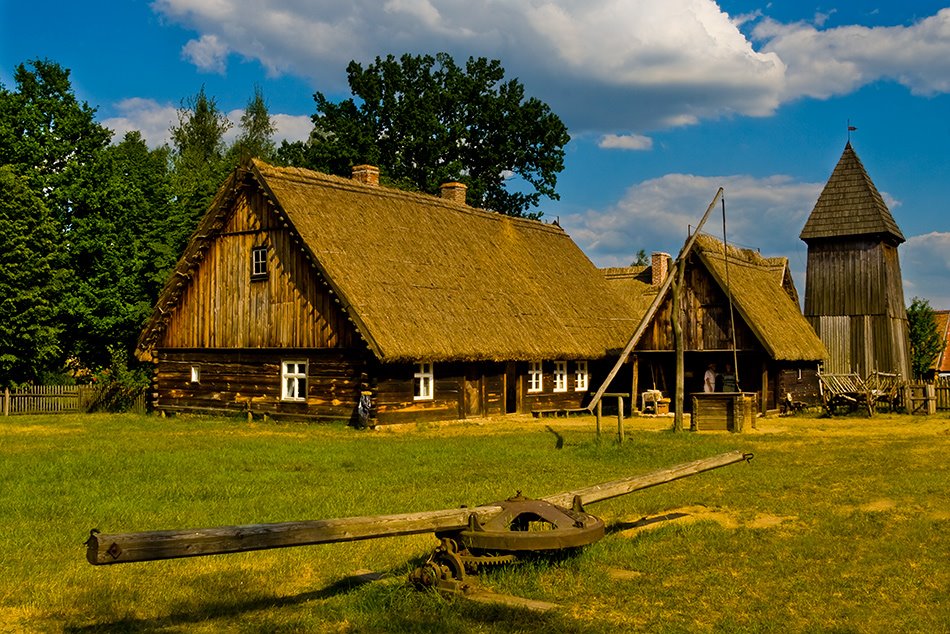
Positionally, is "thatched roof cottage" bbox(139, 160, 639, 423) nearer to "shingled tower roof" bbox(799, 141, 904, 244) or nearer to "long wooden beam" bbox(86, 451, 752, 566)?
"shingled tower roof" bbox(799, 141, 904, 244)

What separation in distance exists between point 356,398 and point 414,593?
19.3 m

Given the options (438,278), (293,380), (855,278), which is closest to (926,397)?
(855,278)

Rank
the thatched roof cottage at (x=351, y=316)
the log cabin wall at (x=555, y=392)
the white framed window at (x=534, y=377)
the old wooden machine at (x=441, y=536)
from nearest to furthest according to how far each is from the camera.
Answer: the old wooden machine at (x=441, y=536) → the thatched roof cottage at (x=351, y=316) → the log cabin wall at (x=555, y=392) → the white framed window at (x=534, y=377)

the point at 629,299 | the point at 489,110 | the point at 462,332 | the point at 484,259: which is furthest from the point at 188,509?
the point at 489,110

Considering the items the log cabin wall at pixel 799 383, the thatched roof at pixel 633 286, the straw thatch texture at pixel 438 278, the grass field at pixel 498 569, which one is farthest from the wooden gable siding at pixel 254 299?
the thatched roof at pixel 633 286

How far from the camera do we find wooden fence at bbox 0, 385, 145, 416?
34.1m

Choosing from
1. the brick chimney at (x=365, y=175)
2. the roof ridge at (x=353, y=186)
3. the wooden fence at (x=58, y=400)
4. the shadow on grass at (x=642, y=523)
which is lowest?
the shadow on grass at (x=642, y=523)

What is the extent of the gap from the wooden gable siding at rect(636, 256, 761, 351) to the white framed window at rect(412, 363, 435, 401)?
8395mm

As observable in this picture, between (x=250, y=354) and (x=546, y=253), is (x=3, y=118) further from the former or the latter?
(x=546, y=253)

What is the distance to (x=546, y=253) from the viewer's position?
4009 centimetres

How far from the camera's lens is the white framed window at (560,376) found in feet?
113

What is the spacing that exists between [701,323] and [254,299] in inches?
578

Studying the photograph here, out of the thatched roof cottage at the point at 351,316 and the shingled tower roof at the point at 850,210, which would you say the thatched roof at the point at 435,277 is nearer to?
the thatched roof cottage at the point at 351,316

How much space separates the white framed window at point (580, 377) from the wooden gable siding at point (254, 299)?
11251mm
